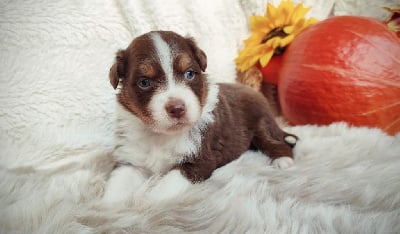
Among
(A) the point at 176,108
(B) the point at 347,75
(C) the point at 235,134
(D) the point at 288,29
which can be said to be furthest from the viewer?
(D) the point at 288,29

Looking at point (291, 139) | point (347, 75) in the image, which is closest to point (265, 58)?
point (347, 75)

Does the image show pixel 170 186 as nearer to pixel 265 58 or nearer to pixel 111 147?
pixel 111 147

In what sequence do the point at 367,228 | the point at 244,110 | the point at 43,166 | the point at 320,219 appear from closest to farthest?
the point at 367,228, the point at 320,219, the point at 43,166, the point at 244,110

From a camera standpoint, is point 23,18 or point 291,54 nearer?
point 23,18

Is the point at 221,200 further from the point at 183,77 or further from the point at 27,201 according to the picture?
the point at 27,201

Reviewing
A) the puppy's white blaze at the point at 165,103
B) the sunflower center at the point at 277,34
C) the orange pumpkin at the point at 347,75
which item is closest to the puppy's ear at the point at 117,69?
the puppy's white blaze at the point at 165,103

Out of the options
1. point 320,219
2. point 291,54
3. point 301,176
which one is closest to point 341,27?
point 291,54
